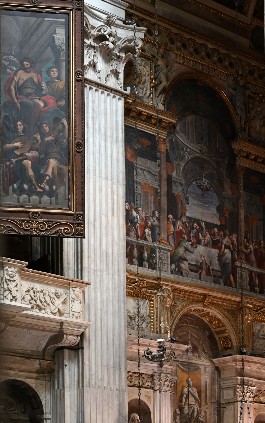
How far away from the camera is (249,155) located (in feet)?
71.1

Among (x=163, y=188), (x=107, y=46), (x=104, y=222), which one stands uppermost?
(x=107, y=46)

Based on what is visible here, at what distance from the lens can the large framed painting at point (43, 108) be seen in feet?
48.5

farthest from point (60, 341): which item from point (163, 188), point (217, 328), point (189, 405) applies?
point (217, 328)

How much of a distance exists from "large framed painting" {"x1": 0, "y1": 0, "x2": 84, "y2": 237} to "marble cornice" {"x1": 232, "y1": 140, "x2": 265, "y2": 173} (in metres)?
6.90

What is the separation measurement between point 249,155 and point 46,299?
7.89 metres

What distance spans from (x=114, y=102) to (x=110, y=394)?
4378 mm

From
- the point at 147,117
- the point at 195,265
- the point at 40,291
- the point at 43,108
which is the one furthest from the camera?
the point at 195,265

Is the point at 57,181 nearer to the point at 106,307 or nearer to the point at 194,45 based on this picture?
the point at 106,307

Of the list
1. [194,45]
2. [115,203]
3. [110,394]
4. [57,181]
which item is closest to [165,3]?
[194,45]

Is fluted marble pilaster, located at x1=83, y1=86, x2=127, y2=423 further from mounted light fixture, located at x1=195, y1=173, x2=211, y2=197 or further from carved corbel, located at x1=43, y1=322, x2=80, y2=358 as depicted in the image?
mounted light fixture, located at x1=195, y1=173, x2=211, y2=197

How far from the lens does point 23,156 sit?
48.7 ft

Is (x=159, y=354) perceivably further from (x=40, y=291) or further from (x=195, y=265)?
(x=40, y=291)

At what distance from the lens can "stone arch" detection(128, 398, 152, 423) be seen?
18153 millimetres

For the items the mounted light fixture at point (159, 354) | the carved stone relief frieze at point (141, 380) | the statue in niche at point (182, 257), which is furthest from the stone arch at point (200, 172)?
the carved stone relief frieze at point (141, 380)
